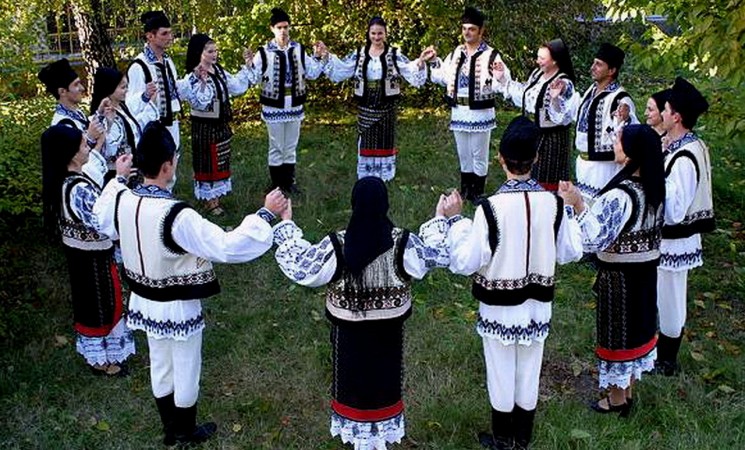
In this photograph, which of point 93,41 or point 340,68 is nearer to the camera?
point 340,68

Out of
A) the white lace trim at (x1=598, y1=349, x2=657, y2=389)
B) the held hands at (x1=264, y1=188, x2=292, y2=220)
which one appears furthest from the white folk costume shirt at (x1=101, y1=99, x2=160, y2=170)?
the white lace trim at (x1=598, y1=349, x2=657, y2=389)

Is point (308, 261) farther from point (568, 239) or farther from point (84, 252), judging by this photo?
point (84, 252)

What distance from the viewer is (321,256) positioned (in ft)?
12.1

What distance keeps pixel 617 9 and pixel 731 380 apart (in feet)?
10.00

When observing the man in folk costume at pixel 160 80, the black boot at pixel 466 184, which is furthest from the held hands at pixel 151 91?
the black boot at pixel 466 184

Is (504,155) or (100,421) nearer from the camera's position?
(504,155)

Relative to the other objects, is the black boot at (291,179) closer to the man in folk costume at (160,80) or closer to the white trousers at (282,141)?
the white trousers at (282,141)

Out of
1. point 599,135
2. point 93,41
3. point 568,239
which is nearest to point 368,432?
point 568,239

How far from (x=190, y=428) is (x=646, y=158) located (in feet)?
9.17

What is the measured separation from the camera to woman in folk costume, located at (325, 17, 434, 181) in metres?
7.89

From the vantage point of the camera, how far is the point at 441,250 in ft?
12.6

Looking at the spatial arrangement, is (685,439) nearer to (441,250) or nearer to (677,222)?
(677,222)

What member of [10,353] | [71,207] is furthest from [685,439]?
[10,353]

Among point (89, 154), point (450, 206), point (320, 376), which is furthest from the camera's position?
point (320, 376)
